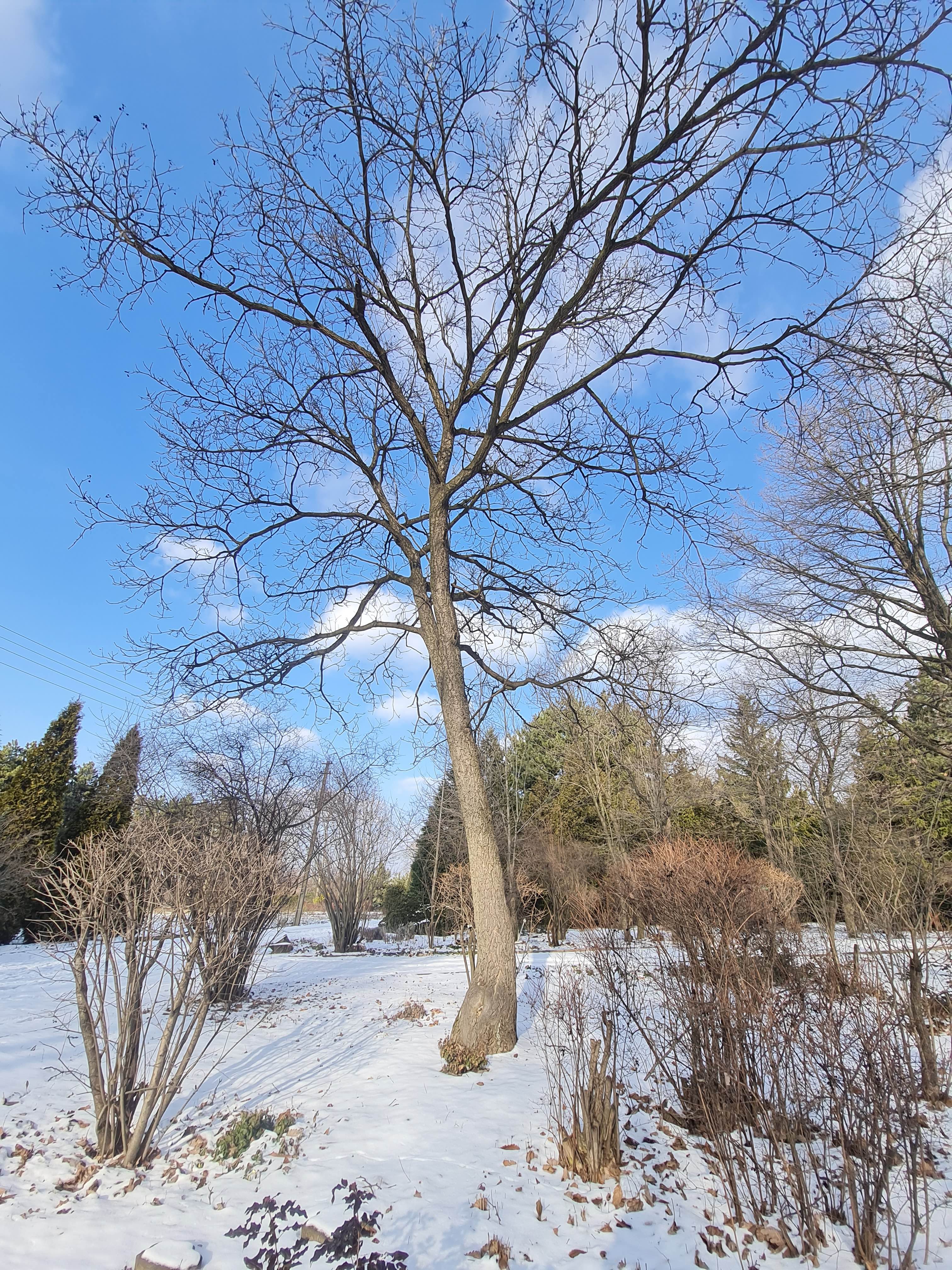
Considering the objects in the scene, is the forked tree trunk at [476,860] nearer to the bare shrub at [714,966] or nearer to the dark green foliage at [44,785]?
the bare shrub at [714,966]

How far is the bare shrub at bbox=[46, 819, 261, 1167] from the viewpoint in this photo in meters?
4.01

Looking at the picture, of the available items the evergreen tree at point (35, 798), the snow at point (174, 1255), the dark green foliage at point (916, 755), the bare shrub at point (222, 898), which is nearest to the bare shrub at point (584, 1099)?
the snow at point (174, 1255)

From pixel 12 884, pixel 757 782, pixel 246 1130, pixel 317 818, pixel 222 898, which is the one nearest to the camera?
pixel 246 1130

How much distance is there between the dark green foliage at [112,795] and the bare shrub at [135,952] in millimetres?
18704

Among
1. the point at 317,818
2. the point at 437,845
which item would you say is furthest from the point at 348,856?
the point at 437,845

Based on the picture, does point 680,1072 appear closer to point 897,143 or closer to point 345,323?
point 897,143

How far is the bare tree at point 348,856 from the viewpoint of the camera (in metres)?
18.1

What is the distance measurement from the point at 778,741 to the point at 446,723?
22.7ft

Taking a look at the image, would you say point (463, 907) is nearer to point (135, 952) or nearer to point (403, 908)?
point (135, 952)

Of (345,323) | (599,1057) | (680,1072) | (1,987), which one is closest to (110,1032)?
(1,987)

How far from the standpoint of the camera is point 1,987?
30.3 feet

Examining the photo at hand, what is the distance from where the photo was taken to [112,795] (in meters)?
21.3

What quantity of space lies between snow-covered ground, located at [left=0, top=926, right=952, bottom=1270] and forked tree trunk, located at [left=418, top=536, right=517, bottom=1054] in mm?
330

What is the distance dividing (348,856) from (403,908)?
9.76 m
